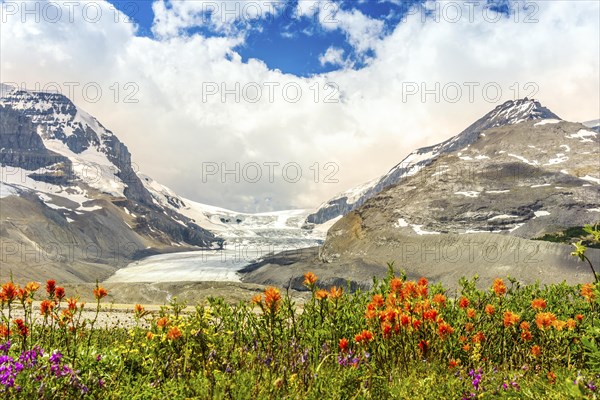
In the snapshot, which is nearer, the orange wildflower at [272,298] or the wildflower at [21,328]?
the orange wildflower at [272,298]

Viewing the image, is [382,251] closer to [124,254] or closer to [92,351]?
[92,351]

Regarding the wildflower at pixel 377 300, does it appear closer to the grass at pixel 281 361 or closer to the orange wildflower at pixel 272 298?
the grass at pixel 281 361

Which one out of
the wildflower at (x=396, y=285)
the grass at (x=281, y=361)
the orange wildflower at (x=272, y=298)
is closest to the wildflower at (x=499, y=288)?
the grass at (x=281, y=361)

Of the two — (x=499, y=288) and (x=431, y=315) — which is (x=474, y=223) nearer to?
(x=499, y=288)

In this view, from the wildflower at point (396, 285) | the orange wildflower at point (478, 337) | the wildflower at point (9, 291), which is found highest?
the wildflower at point (9, 291)

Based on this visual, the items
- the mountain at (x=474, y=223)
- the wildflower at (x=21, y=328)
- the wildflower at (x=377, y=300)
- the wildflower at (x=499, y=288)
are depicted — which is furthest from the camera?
the mountain at (x=474, y=223)

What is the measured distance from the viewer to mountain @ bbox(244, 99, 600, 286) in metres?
67.6

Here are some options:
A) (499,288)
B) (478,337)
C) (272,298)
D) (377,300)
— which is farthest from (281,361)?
(499,288)

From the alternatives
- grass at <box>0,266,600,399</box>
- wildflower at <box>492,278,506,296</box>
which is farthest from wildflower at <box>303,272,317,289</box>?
wildflower at <box>492,278,506,296</box>

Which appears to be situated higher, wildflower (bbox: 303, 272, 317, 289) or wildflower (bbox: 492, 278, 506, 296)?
wildflower (bbox: 303, 272, 317, 289)

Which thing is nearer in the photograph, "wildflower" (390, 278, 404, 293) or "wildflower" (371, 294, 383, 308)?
"wildflower" (371, 294, 383, 308)

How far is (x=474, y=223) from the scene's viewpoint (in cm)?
9650

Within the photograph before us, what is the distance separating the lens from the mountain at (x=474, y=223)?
67.6 metres

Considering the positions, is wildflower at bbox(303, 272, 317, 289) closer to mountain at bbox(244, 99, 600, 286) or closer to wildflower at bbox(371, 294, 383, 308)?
wildflower at bbox(371, 294, 383, 308)
